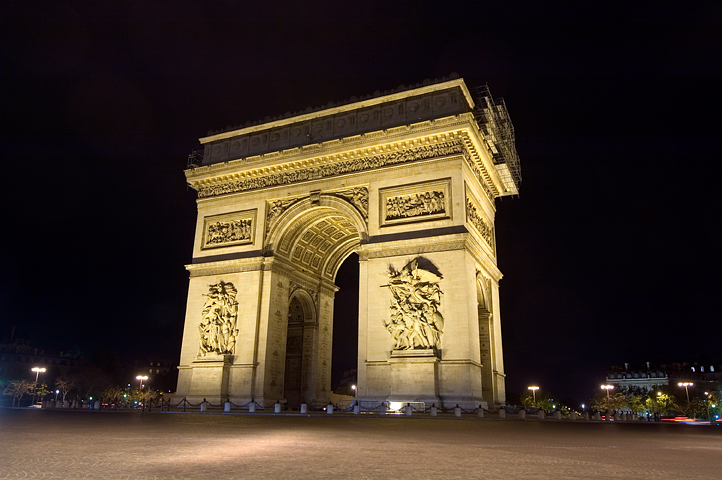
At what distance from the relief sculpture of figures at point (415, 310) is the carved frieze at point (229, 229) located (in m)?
8.38

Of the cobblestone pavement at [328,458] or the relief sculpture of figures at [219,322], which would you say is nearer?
the cobblestone pavement at [328,458]

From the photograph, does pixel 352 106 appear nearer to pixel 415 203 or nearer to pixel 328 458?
pixel 415 203

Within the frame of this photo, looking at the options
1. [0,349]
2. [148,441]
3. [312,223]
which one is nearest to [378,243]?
[312,223]

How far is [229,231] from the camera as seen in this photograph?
25875 millimetres

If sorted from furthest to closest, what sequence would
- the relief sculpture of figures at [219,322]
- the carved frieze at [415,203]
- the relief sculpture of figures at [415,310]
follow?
the relief sculpture of figures at [219,322], the carved frieze at [415,203], the relief sculpture of figures at [415,310]

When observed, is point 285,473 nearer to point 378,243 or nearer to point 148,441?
point 148,441

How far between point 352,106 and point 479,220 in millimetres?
8018

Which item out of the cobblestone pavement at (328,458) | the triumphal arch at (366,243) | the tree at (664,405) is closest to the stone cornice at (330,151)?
the triumphal arch at (366,243)

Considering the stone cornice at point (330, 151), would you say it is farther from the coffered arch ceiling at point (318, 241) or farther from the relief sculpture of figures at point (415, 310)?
the relief sculpture of figures at point (415, 310)

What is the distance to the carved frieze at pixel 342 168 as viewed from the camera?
22184 millimetres

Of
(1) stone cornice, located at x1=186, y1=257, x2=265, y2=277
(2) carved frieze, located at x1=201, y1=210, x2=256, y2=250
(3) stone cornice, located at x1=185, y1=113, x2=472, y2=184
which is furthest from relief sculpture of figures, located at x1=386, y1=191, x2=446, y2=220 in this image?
(2) carved frieze, located at x1=201, y1=210, x2=256, y2=250

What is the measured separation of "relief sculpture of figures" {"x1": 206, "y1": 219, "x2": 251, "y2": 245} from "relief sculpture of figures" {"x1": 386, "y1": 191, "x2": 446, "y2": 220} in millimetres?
7461

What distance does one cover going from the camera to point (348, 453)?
6652mm

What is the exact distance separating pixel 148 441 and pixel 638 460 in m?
6.83
